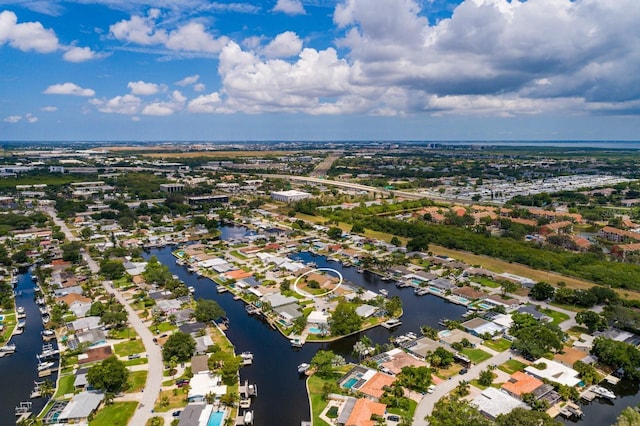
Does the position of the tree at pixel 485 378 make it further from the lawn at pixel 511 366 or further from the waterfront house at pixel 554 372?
the waterfront house at pixel 554 372

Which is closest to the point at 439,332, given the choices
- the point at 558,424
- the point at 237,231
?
the point at 558,424

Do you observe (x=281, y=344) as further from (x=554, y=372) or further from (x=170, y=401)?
(x=554, y=372)

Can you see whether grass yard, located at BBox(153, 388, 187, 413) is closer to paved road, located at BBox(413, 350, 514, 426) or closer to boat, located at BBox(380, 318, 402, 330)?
paved road, located at BBox(413, 350, 514, 426)

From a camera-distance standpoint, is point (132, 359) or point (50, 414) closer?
point (50, 414)

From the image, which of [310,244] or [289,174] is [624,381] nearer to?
[310,244]

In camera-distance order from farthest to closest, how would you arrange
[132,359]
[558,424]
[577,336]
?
1. [577,336]
2. [132,359]
3. [558,424]
